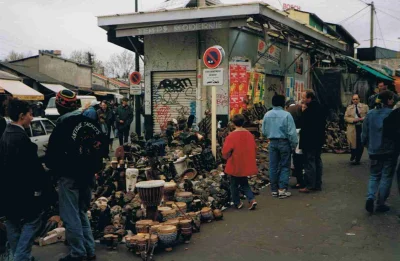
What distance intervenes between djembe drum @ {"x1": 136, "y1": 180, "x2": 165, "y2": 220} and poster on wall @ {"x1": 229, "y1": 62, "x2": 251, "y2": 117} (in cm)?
837

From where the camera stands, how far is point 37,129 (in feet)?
42.0

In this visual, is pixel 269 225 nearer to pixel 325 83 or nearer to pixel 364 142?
pixel 364 142

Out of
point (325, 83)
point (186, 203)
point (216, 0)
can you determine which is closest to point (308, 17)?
point (325, 83)

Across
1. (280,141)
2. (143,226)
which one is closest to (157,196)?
(143,226)

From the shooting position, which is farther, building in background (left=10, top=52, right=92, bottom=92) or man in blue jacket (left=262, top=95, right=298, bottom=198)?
building in background (left=10, top=52, right=92, bottom=92)

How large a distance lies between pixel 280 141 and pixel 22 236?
195 inches

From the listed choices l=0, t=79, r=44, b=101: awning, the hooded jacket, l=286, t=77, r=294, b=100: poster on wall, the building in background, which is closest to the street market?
the hooded jacket

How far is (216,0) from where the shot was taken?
17609mm

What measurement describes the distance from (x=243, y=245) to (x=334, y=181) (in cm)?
467

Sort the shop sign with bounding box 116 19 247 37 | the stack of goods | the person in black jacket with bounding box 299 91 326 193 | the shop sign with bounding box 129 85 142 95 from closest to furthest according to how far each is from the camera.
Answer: the person in black jacket with bounding box 299 91 326 193 < the shop sign with bounding box 116 19 247 37 < the stack of goods < the shop sign with bounding box 129 85 142 95

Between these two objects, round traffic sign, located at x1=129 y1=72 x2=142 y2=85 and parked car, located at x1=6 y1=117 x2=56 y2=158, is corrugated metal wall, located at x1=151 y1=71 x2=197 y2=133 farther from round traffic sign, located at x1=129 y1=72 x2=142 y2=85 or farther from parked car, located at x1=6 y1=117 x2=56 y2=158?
parked car, located at x1=6 y1=117 x2=56 y2=158

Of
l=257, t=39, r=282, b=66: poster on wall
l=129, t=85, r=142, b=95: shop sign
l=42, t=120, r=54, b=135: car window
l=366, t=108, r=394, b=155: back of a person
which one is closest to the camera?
l=366, t=108, r=394, b=155: back of a person

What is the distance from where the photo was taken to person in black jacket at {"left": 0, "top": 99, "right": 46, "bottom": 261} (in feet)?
14.5

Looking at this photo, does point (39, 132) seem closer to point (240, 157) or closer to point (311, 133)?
point (240, 157)
